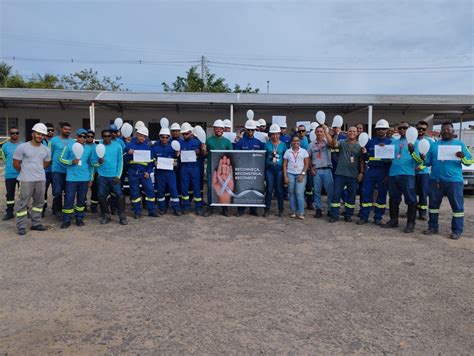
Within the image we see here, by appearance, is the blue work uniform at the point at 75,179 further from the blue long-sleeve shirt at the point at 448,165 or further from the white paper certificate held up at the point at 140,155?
the blue long-sleeve shirt at the point at 448,165

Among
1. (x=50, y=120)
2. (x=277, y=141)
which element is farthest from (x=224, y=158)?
(x=50, y=120)

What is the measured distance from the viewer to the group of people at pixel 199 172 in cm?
634

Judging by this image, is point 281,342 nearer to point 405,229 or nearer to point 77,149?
point 405,229

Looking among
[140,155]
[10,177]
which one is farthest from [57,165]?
[140,155]

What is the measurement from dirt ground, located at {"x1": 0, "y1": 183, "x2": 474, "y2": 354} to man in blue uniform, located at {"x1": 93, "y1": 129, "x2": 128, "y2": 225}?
607mm

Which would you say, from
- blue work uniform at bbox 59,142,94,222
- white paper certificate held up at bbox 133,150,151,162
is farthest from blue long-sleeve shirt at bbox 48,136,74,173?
white paper certificate held up at bbox 133,150,151,162

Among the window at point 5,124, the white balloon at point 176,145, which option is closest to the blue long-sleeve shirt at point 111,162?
the white balloon at point 176,145

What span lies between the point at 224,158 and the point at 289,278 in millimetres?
3896

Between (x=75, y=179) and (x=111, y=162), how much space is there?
2.34 ft

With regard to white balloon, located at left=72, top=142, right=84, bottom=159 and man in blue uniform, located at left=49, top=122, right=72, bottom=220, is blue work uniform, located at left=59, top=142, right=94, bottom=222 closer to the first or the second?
white balloon, located at left=72, top=142, right=84, bottom=159

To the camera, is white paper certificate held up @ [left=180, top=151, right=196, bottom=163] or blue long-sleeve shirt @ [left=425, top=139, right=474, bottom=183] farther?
white paper certificate held up @ [left=180, top=151, right=196, bottom=163]

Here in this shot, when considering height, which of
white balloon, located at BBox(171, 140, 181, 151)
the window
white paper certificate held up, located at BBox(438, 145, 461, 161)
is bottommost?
white paper certificate held up, located at BBox(438, 145, 461, 161)

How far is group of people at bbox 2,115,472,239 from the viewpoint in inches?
249

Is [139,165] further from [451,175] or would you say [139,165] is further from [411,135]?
[451,175]
